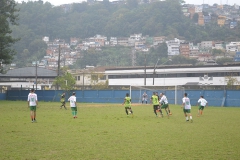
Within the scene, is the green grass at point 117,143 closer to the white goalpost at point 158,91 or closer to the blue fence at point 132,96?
the blue fence at point 132,96

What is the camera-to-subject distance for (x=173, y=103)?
6041cm

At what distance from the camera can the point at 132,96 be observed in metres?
66.4

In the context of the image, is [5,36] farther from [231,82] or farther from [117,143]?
[117,143]

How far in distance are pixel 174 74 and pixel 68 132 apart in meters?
76.6

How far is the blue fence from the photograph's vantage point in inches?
2207

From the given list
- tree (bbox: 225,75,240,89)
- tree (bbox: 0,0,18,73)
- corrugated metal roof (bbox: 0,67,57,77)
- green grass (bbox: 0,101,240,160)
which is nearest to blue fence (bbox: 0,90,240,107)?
tree (bbox: 0,0,18,73)

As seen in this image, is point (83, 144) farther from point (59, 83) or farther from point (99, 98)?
point (59, 83)

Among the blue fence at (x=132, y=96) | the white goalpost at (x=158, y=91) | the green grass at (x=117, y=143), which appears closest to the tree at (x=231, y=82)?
Answer: the white goalpost at (x=158, y=91)

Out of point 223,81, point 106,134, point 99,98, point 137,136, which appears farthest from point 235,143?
point 223,81

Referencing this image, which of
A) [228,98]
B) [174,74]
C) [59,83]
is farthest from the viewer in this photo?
[174,74]

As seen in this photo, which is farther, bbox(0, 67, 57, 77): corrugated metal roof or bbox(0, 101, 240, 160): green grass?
bbox(0, 67, 57, 77): corrugated metal roof

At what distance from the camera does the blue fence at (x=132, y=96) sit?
56062 millimetres

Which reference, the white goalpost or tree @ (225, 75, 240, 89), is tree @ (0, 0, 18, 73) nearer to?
the white goalpost

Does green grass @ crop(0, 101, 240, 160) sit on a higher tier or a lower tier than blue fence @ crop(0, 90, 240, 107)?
lower
